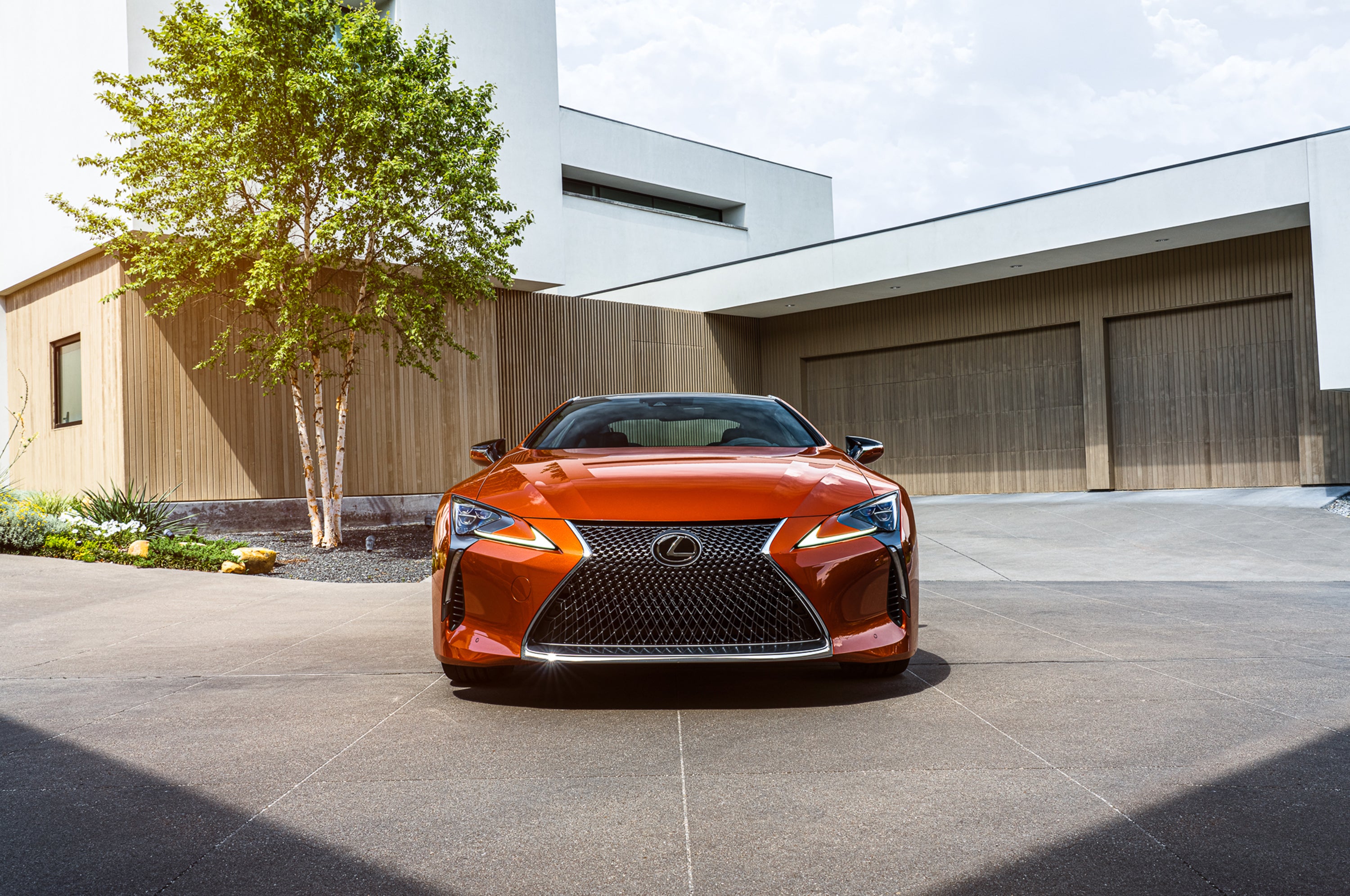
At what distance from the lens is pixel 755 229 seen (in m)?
32.2

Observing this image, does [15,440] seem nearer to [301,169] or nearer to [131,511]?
[131,511]

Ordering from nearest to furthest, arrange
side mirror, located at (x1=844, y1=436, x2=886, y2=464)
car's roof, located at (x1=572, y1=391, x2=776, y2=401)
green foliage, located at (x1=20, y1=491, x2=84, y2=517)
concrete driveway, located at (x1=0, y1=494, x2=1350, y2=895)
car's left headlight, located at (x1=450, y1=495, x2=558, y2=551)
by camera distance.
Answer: concrete driveway, located at (x1=0, y1=494, x2=1350, y2=895) < car's left headlight, located at (x1=450, y1=495, x2=558, y2=551) < side mirror, located at (x1=844, y1=436, x2=886, y2=464) < car's roof, located at (x1=572, y1=391, x2=776, y2=401) < green foliage, located at (x1=20, y1=491, x2=84, y2=517)

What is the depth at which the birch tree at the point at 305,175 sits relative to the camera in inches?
454

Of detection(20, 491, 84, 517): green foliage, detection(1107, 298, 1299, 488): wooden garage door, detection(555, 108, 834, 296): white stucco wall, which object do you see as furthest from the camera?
detection(555, 108, 834, 296): white stucco wall

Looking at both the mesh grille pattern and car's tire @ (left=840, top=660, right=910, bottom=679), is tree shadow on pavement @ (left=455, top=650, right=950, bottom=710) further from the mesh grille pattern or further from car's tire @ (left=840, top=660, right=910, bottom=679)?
the mesh grille pattern

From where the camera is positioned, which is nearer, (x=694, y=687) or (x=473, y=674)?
(x=473, y=674)

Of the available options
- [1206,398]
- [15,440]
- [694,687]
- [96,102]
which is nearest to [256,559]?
[694,687]

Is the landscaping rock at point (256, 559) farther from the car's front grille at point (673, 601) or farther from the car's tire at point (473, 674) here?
the car's front grille at point (673, 601)

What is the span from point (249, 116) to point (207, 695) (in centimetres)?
885

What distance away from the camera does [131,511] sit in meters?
12.1

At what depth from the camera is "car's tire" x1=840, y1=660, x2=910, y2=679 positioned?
4586mm

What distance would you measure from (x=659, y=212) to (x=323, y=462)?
60.4 feet

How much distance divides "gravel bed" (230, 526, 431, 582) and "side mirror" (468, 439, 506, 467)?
4.71 meters

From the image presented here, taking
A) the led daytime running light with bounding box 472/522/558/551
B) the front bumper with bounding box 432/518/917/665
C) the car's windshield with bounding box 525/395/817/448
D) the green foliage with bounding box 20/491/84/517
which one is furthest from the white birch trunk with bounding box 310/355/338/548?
the front bumper with bounding box 432/518/917/665
